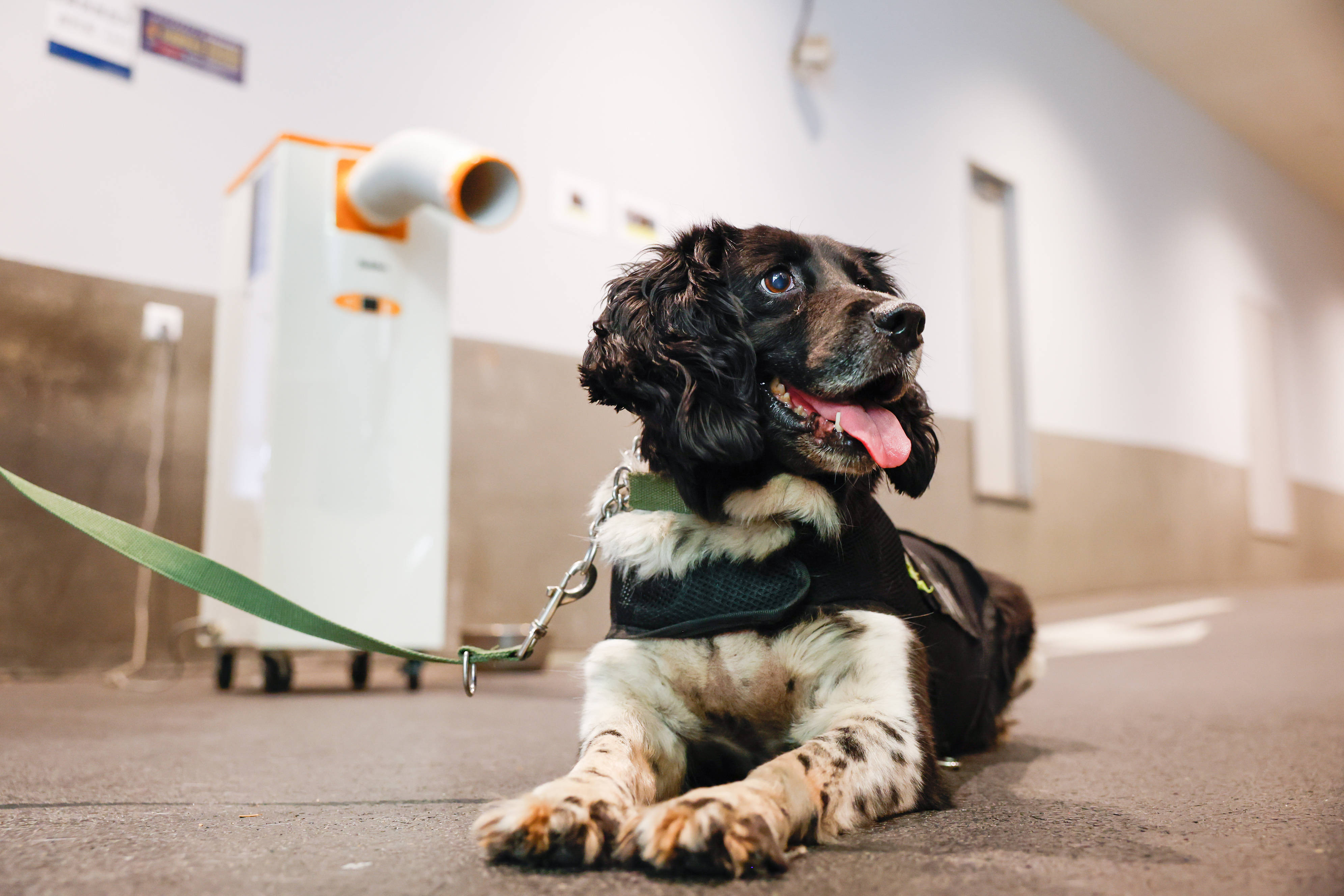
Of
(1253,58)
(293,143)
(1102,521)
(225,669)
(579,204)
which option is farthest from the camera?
(1253,58)

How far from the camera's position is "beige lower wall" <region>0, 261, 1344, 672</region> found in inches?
135

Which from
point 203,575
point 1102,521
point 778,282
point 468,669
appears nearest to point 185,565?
point 203,575

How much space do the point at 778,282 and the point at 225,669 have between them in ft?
8.75

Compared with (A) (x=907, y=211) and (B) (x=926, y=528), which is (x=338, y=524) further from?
(A) (x=907, y=211)

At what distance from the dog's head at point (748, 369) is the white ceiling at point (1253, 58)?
8.87m

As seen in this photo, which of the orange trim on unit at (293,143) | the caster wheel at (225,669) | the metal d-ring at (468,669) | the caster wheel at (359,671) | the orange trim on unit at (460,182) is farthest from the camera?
the caster wheel at (359,671)

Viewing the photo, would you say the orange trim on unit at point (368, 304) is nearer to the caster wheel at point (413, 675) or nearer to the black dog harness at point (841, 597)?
the caster wheel at point (413, 675)

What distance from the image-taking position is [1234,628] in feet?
18.6

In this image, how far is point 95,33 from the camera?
3.58 metres

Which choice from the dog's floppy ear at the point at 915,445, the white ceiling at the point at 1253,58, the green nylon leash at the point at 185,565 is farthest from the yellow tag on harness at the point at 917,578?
the white ceiling at the point at 1253,58

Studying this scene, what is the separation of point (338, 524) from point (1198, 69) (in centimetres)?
1074

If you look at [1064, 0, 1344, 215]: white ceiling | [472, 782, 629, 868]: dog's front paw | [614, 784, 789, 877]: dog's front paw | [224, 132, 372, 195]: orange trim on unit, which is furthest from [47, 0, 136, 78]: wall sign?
[1064, 0, 1344, 215]: white ceiling

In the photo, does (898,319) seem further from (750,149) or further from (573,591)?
(750,149)

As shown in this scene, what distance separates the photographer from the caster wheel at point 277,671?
10.8ft
